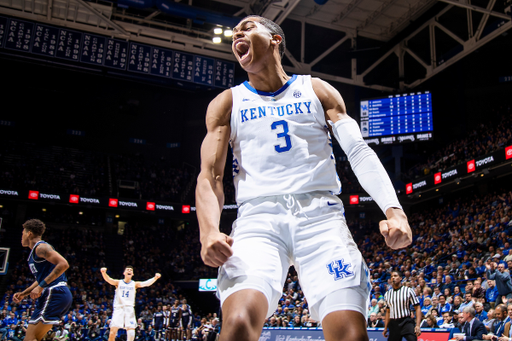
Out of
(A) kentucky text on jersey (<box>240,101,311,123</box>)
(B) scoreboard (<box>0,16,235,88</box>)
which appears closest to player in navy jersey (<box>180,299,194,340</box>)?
(B) scoreboard (<box>0,16,235,88</box>)

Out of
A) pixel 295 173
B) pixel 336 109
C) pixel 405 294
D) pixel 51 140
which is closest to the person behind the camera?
pixel 295 173

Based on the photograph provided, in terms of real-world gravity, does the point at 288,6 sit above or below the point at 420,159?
above

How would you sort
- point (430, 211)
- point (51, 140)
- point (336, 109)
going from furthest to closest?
point (51, 140) < point (430, 211) < point (336, 109)

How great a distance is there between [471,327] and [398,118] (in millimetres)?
12682

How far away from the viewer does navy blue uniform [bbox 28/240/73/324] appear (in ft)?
17.9

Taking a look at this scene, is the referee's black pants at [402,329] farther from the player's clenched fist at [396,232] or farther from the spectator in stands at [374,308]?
the player's clenched fist at [396,232]

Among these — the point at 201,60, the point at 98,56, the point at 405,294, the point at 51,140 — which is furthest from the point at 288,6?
the point at 51,140

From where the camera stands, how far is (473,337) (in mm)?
7863

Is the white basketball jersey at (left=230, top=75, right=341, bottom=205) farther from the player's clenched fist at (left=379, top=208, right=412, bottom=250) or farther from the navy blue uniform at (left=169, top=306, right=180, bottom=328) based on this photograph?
the navy blue uniform at (left=169, top=306, right=180, bottom=328)

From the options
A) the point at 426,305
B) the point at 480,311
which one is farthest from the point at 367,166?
the point at 426,305

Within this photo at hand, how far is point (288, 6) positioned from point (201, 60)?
13.3ft

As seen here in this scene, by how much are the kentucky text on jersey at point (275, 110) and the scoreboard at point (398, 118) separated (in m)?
17.7

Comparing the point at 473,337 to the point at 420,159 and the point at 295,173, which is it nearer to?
the point at 295,173

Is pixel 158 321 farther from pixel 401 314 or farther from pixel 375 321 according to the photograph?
pixel 401 314
